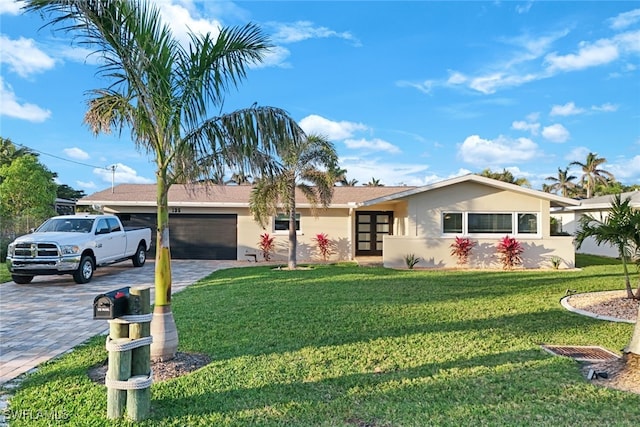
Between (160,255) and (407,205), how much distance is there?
11.9 meters

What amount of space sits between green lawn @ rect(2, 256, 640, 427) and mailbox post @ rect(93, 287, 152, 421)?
0.59ft

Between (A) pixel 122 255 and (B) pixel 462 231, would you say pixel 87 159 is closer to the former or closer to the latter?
(A) pixel 122 255

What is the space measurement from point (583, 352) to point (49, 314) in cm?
924

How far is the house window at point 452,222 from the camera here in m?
15.5

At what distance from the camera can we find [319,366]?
4727mm

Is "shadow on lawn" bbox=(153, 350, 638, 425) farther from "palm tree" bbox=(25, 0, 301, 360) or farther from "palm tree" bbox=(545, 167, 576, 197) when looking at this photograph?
"palm tree" bbox=(545, 167, 576, 197)

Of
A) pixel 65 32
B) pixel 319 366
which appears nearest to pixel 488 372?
pixel 319 366

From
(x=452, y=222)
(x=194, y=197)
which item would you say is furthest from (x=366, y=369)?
(x=194, y=197)

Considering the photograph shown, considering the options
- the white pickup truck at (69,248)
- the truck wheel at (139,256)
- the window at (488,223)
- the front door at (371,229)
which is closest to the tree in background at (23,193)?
the truck wheel at (139,256)

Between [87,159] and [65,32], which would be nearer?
[65,32]

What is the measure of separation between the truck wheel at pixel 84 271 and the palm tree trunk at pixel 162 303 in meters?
8.24

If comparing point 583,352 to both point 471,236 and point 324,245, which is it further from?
point 324,245

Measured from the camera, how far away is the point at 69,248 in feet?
37.2

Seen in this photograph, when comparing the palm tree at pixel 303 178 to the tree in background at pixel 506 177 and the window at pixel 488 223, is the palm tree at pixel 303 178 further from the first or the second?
the tree in background at pixel 506 177
